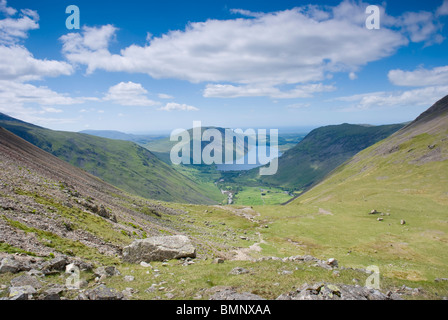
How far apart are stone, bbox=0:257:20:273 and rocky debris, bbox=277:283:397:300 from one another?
19.2 metres

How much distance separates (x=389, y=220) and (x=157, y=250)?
7548 centimetres

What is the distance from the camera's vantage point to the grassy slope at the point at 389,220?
162 ft

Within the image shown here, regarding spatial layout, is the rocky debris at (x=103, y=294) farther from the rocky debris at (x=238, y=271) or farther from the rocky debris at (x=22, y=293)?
the rocky debris at (x=238, y=271)

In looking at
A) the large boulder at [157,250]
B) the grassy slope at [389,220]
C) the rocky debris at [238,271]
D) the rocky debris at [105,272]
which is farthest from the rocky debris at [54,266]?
the grassy slope at [389,220]

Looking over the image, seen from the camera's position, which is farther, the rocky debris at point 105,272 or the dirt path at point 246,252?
the dirt path at point 246,252

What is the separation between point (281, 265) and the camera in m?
25.5

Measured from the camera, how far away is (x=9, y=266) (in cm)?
1731

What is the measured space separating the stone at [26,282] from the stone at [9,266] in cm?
168

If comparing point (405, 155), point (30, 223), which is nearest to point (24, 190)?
point (30, 223)

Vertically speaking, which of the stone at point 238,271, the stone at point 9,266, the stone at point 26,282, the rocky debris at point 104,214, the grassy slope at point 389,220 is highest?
the stone at point 9,266

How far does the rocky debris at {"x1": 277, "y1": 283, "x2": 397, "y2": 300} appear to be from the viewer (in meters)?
14.8

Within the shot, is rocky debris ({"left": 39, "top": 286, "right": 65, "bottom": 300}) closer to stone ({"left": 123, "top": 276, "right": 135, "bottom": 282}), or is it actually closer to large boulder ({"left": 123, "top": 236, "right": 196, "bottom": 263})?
stone ({"left": 123, "top": 276, "right": 135, "bottom": 282})

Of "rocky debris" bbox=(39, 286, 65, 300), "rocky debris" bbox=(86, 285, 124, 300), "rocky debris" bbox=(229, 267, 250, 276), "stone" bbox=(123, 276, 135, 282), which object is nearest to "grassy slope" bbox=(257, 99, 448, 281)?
"rocky debris" bbox=(229, 267, 250, 276)
